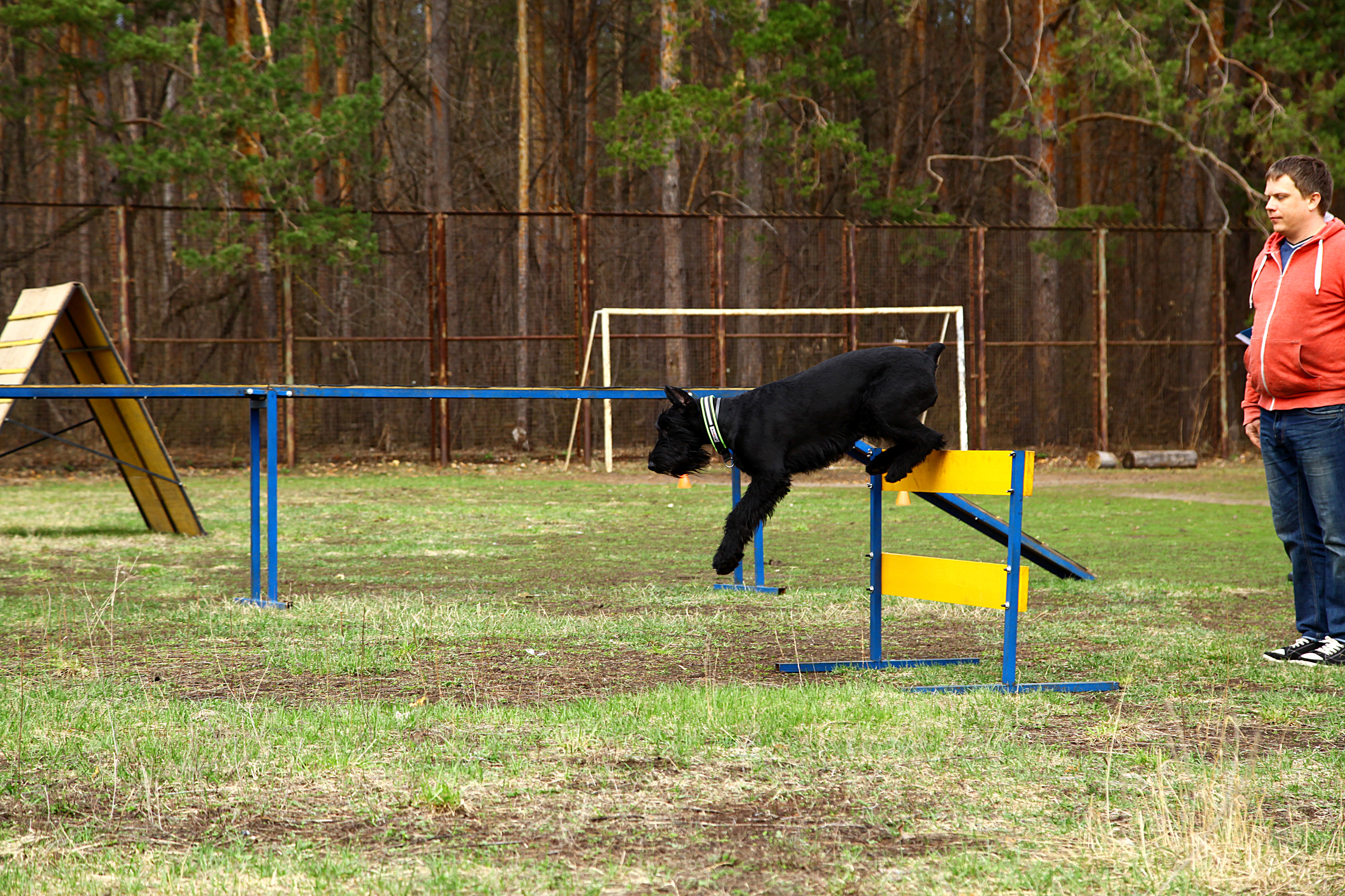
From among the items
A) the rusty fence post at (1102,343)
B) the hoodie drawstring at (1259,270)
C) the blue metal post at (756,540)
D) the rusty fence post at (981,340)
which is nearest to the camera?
the hoodie drawstring at (1259,270)

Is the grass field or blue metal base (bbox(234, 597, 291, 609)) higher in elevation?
the grass field

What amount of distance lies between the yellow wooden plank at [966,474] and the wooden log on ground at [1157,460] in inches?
565

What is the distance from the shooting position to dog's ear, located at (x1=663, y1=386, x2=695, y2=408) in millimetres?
5895

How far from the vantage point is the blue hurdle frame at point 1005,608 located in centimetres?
463

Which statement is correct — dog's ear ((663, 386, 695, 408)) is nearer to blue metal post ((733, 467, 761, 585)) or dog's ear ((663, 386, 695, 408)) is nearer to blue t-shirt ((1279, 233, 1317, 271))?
blue metal post ((733, 467, 761, 585))

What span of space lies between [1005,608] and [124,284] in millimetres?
15342

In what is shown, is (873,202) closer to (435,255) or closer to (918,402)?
(435,255)

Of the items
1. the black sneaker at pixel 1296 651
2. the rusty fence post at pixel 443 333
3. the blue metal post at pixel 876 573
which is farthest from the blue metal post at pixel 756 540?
the rusty fence post at pixel 443 333

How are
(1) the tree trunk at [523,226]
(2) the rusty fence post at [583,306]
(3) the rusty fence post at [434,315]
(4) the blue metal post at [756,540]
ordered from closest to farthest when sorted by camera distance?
1. (4) the blue metal post at [756,540]
2. (3) the rusty fence post at [434,315]
3. (2) the rusty fence post at [583,306]
4. (1) the tree trunk at [523,226]

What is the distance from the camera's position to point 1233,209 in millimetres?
26719

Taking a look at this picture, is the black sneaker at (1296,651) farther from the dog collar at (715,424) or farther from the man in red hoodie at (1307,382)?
the dog collar at (715,424)

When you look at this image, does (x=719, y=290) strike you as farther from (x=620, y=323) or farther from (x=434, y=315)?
(x=620, y=323)

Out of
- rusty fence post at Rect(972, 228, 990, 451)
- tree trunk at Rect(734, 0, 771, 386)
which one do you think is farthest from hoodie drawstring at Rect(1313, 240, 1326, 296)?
tree trunk at Rect(734, 0, 771, 386)

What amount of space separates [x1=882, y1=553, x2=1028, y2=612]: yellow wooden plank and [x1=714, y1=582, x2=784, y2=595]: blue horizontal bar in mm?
2041
